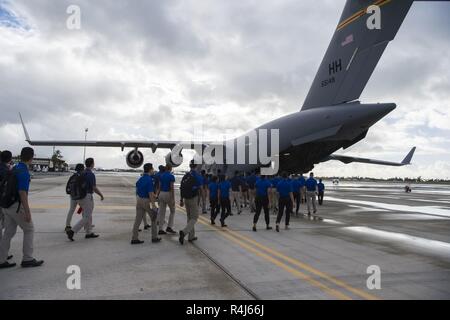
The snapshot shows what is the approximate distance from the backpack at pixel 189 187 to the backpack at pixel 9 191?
3.39 m

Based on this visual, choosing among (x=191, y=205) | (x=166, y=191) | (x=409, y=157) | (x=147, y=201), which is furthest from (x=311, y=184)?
(x=409, y=157)

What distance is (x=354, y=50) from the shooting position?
13.1 metres

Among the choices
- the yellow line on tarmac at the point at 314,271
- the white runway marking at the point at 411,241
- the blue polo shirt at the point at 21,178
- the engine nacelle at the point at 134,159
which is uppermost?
the engine nacelle at the point at 134,159

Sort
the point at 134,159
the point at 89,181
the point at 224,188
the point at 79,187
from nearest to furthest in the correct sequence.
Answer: the point at 79,187 < the point at 89,181 < the point at 224,188 < the point at 134,159

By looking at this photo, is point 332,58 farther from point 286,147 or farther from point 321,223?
point 321,223

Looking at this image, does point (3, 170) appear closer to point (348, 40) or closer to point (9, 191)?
point (9, 191)

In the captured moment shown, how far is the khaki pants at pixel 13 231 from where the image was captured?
18.2ft

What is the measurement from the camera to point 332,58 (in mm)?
14391

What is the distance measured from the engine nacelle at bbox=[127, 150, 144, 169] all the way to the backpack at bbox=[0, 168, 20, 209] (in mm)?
19688

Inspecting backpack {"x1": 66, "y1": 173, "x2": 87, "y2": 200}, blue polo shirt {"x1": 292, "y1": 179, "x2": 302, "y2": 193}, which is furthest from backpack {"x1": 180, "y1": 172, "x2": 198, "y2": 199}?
blue polo shirt {"x1": 292, "y1": 179, "x2": 302, "y2": 193}

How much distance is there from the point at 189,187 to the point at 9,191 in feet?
11.7

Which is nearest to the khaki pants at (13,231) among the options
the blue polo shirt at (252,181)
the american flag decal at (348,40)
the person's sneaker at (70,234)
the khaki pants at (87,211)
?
the person's sneaker at (70,234)

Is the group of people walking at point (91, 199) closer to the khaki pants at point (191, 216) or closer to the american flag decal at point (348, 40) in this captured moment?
the khaki pants at point (191, 216)

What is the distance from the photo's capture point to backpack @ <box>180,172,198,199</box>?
793cm
